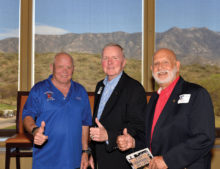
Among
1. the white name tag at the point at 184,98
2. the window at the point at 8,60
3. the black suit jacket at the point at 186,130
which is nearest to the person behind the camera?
the black suit jacket at the point at 186,130

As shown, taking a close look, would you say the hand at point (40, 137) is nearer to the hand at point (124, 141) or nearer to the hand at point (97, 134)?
the hand at point (97, 134)

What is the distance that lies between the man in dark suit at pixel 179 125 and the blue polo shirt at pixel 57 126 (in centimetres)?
73

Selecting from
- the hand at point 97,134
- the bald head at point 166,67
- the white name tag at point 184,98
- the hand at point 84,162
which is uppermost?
the bald head at point 166,67

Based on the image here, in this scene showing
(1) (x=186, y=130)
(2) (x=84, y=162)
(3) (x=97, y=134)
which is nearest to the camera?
(1) (x=186, y=130)

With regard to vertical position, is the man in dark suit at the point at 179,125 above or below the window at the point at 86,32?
below

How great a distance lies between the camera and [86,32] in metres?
4.25

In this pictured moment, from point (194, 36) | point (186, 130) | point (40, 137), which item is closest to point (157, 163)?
point (186, 130)

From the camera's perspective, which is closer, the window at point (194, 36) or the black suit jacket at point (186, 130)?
the black suit jacket at point (186, 130)

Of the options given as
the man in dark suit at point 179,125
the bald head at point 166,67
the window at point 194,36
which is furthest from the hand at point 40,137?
the window at point 194,36

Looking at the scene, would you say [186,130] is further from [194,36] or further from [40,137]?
[194,36]

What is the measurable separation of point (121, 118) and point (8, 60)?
9.17ft

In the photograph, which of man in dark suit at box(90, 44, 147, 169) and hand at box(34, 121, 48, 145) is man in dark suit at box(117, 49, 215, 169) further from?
hand at box(34, 121, 48, 145)

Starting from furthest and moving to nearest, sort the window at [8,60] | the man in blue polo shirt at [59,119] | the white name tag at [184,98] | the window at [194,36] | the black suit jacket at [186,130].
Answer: the window at [194,36] → the window at [8,60] → the man in blue polo shirt at [59,119] → the white name tag at [184,98] → the black suit jacket at [186,130]

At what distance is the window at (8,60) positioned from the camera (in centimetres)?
399
